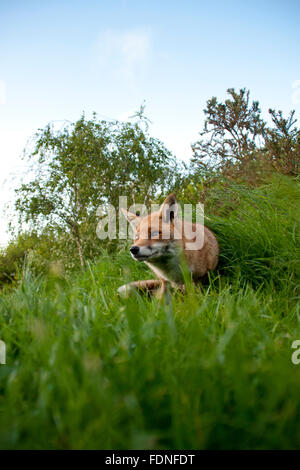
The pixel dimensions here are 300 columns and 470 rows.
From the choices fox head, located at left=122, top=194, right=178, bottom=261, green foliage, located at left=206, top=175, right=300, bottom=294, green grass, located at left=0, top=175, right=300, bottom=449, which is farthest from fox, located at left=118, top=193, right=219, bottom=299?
green grass, located at left=0, top=175, right=300, bottom=449

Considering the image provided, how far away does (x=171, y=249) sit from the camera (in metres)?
3.48

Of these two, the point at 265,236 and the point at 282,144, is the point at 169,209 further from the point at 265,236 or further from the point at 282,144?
the point at 282,144

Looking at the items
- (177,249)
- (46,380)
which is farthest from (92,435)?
(177,249)

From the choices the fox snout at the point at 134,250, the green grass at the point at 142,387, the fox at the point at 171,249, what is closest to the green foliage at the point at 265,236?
the fox at the point at 171,249

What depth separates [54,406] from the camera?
3.60ft

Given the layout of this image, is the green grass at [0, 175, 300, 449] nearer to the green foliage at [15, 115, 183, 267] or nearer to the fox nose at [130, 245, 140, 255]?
the fox nose at [130, 245, 140, 255]

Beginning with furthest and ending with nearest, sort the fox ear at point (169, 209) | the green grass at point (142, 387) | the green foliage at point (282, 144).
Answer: the green foliage at point (282, 144) → the fox ear at point (169, 209) → the green grass at point (142, 387)

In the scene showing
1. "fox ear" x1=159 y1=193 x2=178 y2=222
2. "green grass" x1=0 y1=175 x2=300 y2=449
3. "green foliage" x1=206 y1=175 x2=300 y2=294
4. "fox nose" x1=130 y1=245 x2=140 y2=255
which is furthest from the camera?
"fox ear" x1=159 y1=193 x2=178 y2=222

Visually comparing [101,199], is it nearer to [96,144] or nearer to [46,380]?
[96,144]

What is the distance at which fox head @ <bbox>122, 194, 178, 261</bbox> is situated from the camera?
338cm

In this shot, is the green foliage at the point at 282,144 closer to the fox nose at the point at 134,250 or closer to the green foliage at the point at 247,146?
the green foliage at the point at 247,146

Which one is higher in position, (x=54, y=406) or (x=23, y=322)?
(x=23, y=322)

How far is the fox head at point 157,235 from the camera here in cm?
338
